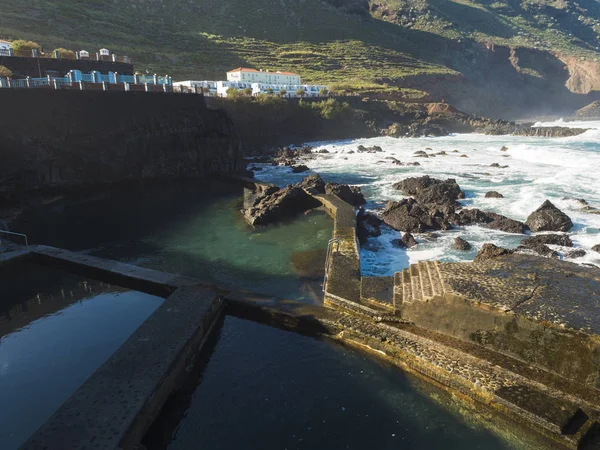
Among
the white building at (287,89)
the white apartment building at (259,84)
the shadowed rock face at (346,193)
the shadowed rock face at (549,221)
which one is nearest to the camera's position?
the shadowed rock face at (549,221)

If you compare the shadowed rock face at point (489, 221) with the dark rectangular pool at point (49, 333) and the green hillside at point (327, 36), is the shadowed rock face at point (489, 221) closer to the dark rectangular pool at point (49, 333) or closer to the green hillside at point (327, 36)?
the dark rectangular pool at point (49, 333)

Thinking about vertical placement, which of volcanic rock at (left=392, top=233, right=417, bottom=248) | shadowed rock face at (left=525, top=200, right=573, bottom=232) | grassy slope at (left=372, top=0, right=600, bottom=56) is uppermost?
grassy slope at (left=372, top=0, right=600, bottom=56)

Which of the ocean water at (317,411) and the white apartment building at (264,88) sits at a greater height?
the white apartment building at (264,88)

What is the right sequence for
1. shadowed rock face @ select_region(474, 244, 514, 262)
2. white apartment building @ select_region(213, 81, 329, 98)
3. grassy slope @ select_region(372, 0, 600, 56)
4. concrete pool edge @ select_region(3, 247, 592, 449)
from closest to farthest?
concrete pool edge @ select_region(3, 247, 592, 449), shadowed rock face @ select_region(474, 244, 514, 262), white apartment building @ select_region(213, 81, 329, 98), grassy slope @ select_region(372, 0, 600, 56)

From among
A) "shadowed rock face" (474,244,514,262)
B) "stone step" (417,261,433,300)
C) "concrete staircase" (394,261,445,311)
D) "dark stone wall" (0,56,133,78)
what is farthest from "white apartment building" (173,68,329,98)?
"stone step" (417,261,433,300)

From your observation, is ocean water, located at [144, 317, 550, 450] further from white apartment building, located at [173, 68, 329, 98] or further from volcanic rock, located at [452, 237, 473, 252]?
white apartment building, located at [173, 68, 329, 98]

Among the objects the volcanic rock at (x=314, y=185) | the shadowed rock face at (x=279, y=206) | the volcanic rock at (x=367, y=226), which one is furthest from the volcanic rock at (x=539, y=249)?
the volcanic rock at (x=314, y=185)

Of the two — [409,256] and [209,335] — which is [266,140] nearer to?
[409,256]

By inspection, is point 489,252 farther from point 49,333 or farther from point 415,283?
point 49,333

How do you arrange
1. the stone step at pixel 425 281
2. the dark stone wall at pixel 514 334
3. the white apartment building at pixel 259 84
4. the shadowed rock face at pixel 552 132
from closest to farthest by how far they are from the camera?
1. the dark stone wall at pixel 514 334
2. the stone step at pixel 425 281
3. the white apartment building at pixel 259 84
4. the shadowed rock face at pixel 552 132

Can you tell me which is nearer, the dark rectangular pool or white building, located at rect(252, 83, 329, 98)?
the dark rectangular pool
